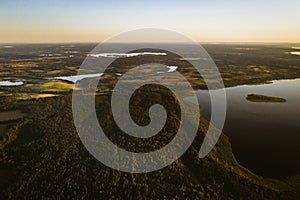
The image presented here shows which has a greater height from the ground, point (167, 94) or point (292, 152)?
point (167, 94)

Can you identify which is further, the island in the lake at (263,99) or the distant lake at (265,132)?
the island in the lake at (263,99)

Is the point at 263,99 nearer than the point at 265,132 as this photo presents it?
No

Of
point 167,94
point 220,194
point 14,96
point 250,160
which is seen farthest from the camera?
point 14,96

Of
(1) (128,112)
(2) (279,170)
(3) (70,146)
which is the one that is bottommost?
(2) (279,170)

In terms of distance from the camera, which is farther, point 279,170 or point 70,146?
point 70,146

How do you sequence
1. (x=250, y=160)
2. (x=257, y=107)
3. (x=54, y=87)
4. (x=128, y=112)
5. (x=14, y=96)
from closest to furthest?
(x=250, y=160)
(x=128, y=112)
(x=257, y=107)
(x=14, y=96)
(x=54, y=87)

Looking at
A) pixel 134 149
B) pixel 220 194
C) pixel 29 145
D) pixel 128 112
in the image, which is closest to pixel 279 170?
pixel 220 194

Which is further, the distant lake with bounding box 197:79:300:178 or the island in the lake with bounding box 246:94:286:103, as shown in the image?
the island in the lake with bounding box 246:94:286:103

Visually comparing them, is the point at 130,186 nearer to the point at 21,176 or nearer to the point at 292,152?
the point at 21,176
